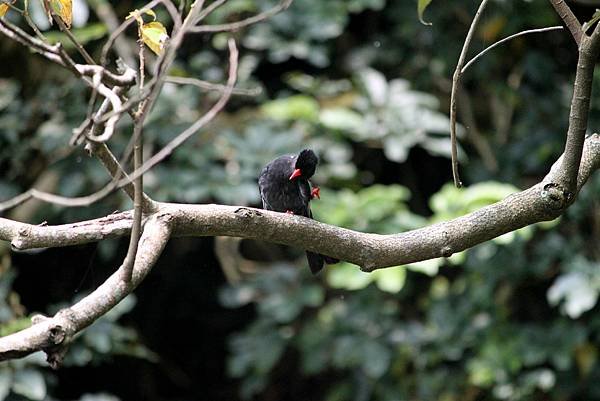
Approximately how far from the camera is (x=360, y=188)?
4.88 m

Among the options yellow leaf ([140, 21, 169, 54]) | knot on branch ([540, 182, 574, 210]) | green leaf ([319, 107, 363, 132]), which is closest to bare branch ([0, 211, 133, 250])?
yellow leaf ([140, 21, 169, 54])

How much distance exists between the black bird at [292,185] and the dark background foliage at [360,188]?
91 cm

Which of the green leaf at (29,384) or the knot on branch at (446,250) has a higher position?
the knot on branch at (446,250)

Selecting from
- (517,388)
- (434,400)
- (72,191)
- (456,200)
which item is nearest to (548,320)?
(517,388)

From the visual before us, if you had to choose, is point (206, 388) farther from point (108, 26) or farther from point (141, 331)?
point (108, 26)

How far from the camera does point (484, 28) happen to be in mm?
4953

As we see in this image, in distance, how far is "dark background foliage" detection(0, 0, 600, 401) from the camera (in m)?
4.26

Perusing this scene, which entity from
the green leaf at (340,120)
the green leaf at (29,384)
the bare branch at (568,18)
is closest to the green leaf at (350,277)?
the green leaf at (340,120)

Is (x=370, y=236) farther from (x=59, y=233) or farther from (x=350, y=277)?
(x=350, y=277)

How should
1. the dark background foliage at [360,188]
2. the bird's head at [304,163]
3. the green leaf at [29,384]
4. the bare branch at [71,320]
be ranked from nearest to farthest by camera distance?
the bare branch at [71,320]
the bird's head at [304,163]
the green leaf at [29,384]
the dark background foliage at [360,188]

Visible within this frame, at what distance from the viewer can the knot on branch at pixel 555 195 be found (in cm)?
206

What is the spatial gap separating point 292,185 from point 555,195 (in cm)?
117

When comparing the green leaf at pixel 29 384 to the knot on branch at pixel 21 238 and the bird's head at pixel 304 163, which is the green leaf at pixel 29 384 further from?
the knot on branch at pixel 21 238

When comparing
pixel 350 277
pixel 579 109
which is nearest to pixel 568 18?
pixel 579 109
